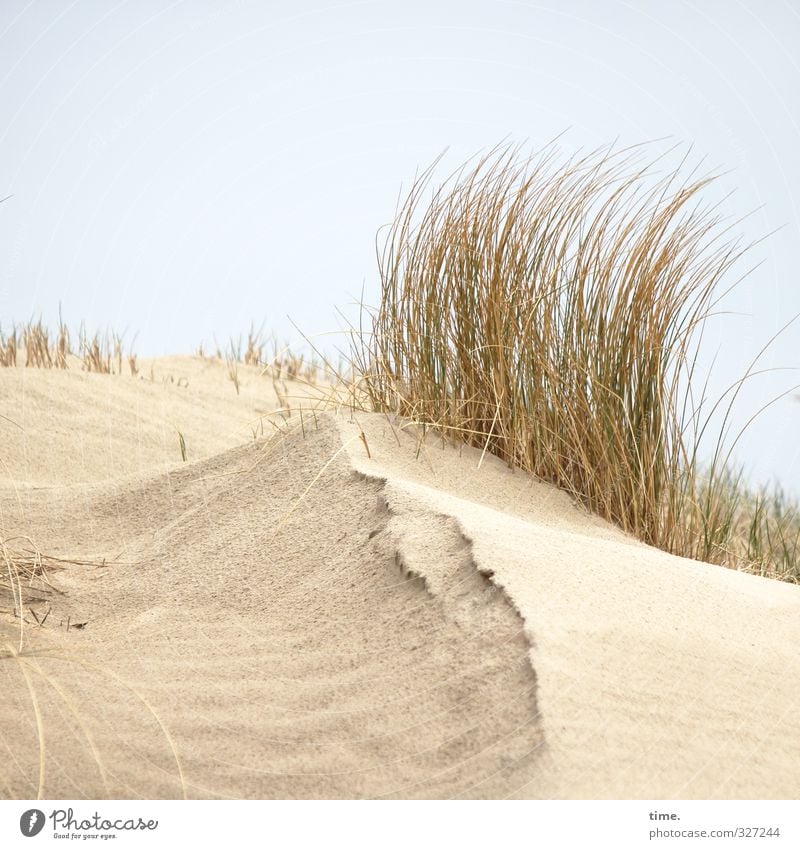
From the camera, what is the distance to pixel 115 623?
221cm

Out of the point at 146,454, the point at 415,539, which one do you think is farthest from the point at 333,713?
the point at 146,454

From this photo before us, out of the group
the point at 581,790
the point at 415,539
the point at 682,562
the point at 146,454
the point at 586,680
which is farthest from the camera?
the point at 146,454

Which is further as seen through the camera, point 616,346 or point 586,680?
point 616,346

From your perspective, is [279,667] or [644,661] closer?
[644,661]

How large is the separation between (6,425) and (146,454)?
68cm

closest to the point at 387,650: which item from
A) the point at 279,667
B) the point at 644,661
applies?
the point at 279,667

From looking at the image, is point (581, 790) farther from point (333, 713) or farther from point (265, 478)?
point (265, 478)

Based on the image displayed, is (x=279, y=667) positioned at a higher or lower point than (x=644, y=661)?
lower

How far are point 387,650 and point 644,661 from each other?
474 millimetres

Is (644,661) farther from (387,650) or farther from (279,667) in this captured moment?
(279,667)

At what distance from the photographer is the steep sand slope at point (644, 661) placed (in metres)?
1.49

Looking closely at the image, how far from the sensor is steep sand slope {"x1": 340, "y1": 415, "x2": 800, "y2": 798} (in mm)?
1490

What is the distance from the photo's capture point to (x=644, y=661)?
5.67 ft

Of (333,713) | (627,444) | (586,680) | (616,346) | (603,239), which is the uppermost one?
(603,239)
